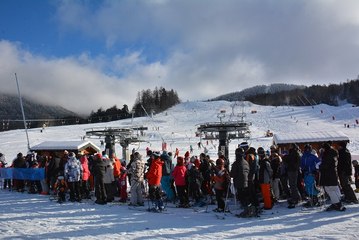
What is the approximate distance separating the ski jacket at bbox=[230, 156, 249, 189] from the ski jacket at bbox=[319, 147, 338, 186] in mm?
2026

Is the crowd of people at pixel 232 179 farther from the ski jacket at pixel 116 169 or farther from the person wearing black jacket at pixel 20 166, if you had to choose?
the person wearing black jacket at pixel 20 166

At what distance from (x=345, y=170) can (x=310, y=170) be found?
1.03m

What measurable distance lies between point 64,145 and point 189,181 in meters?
14.5

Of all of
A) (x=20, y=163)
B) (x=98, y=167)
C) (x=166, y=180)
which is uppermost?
(x=20, y=163)

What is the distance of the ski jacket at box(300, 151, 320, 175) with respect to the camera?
38.5 feet

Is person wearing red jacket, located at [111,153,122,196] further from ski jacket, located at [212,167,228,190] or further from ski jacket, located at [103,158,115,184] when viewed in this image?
ski jacket, located at [212,167,228,190]

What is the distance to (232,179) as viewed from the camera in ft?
41.4

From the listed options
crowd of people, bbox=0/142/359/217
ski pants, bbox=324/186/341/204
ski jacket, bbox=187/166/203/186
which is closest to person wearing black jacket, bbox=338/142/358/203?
crowd of people, bbox=0/142/359/217

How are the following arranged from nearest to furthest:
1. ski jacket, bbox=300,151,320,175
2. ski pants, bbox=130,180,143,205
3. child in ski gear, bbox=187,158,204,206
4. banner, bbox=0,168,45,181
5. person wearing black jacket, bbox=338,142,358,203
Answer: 1. person wearing black jacket, bbox=338,142,358,203
2. ski jacket, bbox=300,151,320,175
3. child in ski gear, bbox=187,158,204,206
4. ski pants, bbox=130,180,143,205
5. banner, bbox=0,168,45,181

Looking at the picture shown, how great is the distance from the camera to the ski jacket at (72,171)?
537 inches

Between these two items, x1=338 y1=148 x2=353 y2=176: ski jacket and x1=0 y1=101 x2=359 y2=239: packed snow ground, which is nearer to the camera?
x1=0 y1=101 x2=359 y2=239: packed snow ground

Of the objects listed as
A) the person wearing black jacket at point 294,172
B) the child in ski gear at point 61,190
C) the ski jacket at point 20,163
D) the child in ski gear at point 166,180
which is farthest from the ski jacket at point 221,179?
the ski jacket at point 20,163

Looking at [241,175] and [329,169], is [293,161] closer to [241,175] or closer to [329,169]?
[329,169]

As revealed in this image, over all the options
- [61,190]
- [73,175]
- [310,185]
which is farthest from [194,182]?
[61,190]
